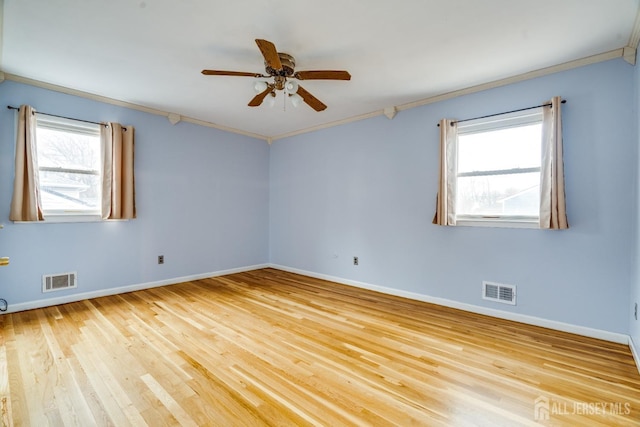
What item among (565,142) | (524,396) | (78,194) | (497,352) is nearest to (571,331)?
(497,352)

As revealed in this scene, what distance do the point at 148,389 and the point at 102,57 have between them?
2.99 m

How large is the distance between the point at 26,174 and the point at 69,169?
418 mm

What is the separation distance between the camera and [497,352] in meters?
2.44

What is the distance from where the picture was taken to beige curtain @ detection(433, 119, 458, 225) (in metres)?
3.51

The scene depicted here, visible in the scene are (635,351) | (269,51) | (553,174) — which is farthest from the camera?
(553,174)

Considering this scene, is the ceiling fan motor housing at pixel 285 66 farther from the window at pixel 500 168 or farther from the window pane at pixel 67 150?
the window pane at pixel 67 150

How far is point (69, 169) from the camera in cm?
362

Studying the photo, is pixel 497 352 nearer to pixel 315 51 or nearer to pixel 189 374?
pixel 189 374

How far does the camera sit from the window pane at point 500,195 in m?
3.08

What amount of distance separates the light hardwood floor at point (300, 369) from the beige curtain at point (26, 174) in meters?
1.15

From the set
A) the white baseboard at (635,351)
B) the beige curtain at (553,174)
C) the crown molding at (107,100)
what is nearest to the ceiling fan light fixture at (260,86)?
the crown molding at (107,100)

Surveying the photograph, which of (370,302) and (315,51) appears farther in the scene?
(370,302)

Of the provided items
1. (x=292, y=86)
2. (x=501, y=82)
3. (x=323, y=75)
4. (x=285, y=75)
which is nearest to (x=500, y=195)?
(x=501, y=82)

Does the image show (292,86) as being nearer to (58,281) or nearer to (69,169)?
(69,169)
